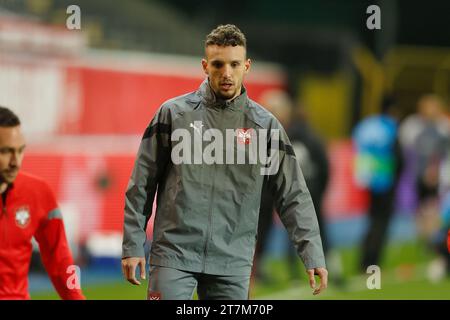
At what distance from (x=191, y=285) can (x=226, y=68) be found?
1018 mm

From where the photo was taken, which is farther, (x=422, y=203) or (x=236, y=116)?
(x=422, y=203)

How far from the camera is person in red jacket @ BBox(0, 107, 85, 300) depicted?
5375mm

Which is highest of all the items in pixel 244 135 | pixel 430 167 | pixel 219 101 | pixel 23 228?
pixel 219 101

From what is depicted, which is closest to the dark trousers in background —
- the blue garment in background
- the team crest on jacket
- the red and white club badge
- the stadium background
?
the blue garment in background

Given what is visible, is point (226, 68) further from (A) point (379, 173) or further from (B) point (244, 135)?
(A) point (379, 173)

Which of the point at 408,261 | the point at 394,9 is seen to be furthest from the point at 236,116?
the point at 394,9

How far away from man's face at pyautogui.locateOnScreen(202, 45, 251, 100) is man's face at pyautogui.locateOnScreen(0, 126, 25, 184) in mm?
1324

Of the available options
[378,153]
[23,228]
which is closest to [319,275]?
[23,228]

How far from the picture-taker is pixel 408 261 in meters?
11.8

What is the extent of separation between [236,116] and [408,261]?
738 cm

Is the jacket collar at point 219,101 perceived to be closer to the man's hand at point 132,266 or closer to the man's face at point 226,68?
the man's face at point 226,68

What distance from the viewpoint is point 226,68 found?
4711mm
